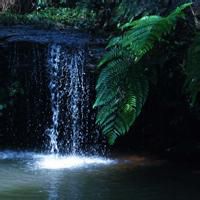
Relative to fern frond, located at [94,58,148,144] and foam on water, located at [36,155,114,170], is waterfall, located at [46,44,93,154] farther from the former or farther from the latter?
fern frond, located at [94,58,148,144]

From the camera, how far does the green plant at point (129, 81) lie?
491cm

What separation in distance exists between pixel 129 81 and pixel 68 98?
3.76 meters

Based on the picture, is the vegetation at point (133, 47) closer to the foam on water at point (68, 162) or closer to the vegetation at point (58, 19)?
the vegetation at point (58, 19)

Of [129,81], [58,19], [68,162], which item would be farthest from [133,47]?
[58,19]

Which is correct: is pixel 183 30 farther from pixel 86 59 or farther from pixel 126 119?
pixel 126 119

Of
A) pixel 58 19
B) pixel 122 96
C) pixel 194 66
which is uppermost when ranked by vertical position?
pixel 58 19

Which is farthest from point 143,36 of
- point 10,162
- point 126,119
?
point 10,162

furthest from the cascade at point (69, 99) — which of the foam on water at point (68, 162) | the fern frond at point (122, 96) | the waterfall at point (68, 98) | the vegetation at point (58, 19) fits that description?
the fern frond at point (122, 96)

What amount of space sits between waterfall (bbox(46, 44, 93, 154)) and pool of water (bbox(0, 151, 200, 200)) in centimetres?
62

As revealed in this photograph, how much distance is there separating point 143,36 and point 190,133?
3411 mm

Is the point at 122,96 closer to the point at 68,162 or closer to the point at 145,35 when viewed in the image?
the point at 145,35

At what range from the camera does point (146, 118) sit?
27.5ft

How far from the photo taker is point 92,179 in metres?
6.75

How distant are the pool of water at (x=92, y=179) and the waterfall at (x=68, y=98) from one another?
2.02 ft
